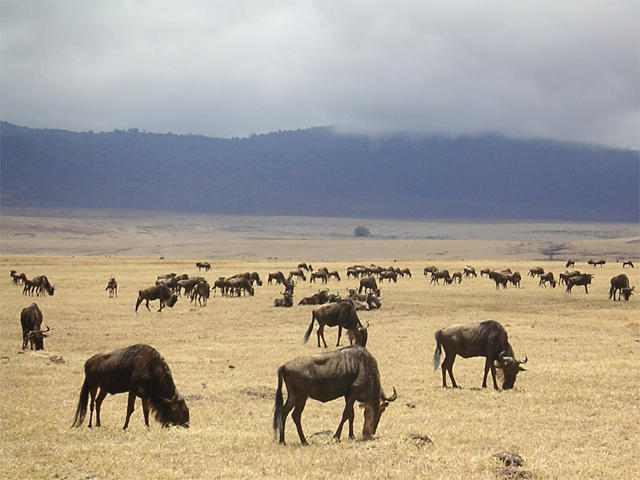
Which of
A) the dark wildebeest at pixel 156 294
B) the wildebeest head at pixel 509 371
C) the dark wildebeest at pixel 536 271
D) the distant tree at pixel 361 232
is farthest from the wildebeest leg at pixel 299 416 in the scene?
the distant tree at pixel 361 232

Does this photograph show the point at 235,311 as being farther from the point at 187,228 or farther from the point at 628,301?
the point at 187,228

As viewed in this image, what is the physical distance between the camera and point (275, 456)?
33.8 feet

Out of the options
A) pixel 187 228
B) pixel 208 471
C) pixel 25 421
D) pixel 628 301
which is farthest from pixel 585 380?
pixel 187 228

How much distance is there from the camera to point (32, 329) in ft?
73.4

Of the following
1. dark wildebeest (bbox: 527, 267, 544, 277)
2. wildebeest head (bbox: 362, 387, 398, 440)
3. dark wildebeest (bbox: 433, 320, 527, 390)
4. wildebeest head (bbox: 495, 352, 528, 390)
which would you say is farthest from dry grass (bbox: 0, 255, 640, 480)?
dark wildebeest (bbox: 527, 267, 544, 277)

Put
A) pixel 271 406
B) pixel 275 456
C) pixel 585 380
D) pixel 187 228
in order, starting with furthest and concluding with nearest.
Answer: pixel 187 228
pixel 585 380
pixel 271 406
pixel 275 456

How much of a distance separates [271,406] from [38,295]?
31249 mm

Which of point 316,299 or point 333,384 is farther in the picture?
point 316,299

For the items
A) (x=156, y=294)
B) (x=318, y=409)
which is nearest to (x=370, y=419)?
(x=318, y=409)

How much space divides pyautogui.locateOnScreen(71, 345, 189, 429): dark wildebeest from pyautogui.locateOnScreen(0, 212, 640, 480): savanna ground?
46 centimetres

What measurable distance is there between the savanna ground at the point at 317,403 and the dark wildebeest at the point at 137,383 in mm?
455

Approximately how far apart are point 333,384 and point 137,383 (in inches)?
137

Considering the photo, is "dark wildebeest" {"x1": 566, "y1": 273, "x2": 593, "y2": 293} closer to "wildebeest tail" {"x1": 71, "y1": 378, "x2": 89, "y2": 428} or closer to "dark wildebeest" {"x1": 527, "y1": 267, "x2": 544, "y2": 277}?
"dark wildebeest" {"x1": 527, "y1": 267, "x2": 544, "y2": 277}

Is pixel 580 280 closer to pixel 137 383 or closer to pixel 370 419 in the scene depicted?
pixel 370 419
